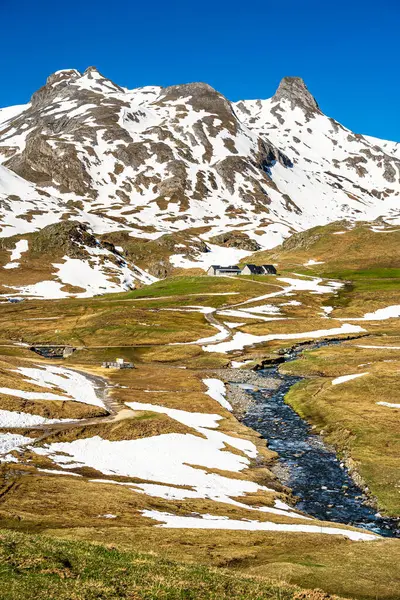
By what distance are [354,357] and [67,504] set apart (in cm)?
8299

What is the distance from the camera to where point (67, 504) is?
36.3m

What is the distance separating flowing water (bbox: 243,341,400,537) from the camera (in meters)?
42.6

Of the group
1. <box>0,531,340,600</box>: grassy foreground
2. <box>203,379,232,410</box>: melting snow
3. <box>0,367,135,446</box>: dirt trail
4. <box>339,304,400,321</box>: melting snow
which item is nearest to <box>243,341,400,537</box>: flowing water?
<box>203,379,232,410</box>: melting snow

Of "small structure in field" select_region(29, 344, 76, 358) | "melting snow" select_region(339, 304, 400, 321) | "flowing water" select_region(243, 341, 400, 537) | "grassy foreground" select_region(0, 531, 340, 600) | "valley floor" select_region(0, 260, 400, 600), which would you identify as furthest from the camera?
"melting snow" select_region(339, 304, 400, 321)

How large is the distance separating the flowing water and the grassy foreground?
2179 centimetres

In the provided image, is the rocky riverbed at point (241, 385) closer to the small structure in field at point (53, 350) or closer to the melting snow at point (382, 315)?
the small structure in field at point (53, 350)

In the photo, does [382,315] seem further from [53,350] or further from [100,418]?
[100,418]

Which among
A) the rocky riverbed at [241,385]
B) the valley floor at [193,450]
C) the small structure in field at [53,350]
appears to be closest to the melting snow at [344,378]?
the valley floor at [193,450]

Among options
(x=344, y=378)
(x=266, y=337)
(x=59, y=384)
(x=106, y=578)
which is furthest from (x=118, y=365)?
(x=106, y=578)

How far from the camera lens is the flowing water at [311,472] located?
42.6 metres

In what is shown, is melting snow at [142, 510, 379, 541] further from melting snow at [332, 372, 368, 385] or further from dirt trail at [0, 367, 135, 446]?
melting snow at [332, 372, 368, 385]

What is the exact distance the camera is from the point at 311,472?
52.6 m

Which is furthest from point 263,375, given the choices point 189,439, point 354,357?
point 189,439

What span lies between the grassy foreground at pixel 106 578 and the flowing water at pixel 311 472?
21.8 meters
